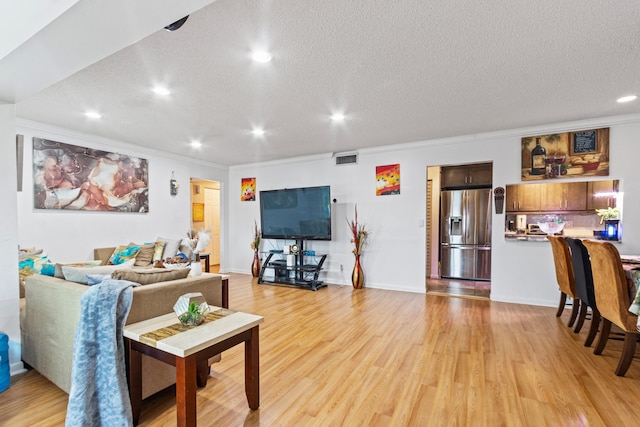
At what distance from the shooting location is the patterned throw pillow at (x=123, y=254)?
4.35 metres

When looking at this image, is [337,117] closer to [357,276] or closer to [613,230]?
[357,276]

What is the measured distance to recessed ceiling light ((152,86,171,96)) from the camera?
2795 millimetres

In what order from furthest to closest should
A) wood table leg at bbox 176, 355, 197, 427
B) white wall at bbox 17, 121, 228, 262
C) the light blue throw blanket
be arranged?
white wall at bbox 17, 121, 228, 262 < the light blue throw blanket < wood table leg at bbox 176, 355, 197, 427

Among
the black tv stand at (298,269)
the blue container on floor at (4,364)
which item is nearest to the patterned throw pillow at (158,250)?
the black tv stand at (298,269)

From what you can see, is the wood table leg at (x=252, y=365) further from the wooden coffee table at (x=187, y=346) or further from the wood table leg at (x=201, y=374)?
the wood table leg at (x=201, y=374)

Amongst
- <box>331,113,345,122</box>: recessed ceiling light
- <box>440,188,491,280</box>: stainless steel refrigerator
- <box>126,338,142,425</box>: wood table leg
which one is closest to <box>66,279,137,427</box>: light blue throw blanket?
<box>126,338,142,425</box>: wood table leg

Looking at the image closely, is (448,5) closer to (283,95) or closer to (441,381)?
(283,95)

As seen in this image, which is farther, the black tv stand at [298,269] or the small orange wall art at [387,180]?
the black tv stand at [298,269]

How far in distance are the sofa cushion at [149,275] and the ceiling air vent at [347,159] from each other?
12.7 feet

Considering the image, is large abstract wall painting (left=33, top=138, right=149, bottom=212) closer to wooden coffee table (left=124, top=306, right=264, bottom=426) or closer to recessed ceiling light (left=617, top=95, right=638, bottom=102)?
wooden coffee table (left=124, top=306, right=264, bottom=426)

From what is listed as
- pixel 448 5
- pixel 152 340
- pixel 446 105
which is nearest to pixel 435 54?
pixel 448 5

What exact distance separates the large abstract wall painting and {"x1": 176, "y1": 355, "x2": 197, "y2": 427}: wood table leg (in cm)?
408

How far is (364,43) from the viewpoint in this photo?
6.88ft

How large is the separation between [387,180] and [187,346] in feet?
14.1
